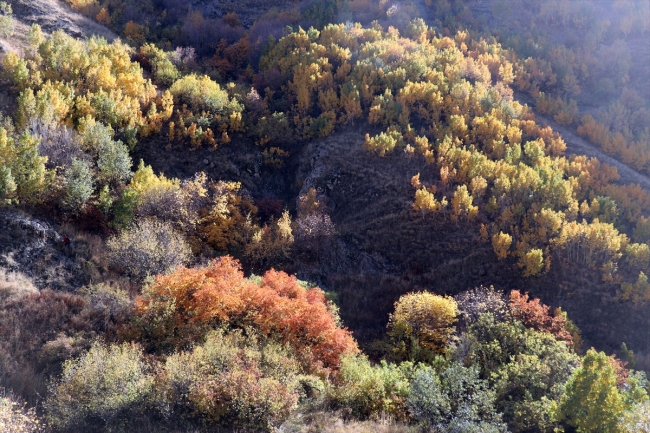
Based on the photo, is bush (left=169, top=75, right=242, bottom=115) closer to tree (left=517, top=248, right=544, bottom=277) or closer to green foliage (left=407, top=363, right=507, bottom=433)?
tree (left=517, top=248, right=544, bottom=277)

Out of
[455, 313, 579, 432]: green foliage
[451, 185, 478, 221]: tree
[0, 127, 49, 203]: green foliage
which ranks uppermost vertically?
[451, 185, 478, 221]: tree

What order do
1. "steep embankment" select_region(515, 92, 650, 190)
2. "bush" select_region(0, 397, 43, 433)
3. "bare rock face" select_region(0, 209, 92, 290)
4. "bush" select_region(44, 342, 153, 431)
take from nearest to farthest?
"bush" select_region(0, 397, 43, 433) → "bush" select_region(44, 342, 153, 431) → "bare rock face" select_region(0, 209, 92, 290) → "steep embankment" select_region(515, 92, 650, 190)

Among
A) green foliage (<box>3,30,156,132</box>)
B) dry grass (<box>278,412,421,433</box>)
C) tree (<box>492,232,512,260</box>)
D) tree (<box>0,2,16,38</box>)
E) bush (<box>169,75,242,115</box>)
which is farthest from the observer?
bush (<box>169,75,242,115</box>)

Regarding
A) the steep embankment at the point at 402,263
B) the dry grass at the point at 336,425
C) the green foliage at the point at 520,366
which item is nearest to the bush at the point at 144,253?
the steep embankment at the point at 402,263

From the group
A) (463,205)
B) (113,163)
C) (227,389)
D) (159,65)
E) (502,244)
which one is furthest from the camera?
(159,65)

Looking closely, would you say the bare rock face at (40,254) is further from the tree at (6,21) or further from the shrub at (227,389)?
the tree at (6,21)

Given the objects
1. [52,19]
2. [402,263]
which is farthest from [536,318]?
[52,19]

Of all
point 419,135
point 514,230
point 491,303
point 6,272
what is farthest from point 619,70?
point 6,272

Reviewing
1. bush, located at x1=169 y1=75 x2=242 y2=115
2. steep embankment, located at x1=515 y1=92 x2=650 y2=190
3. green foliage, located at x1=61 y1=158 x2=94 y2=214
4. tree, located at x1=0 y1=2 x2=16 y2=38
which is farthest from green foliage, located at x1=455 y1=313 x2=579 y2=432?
tree, located at x1=0 y1=2 x2=16 y2=38

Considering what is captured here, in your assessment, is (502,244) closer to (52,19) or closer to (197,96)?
(197,96)
